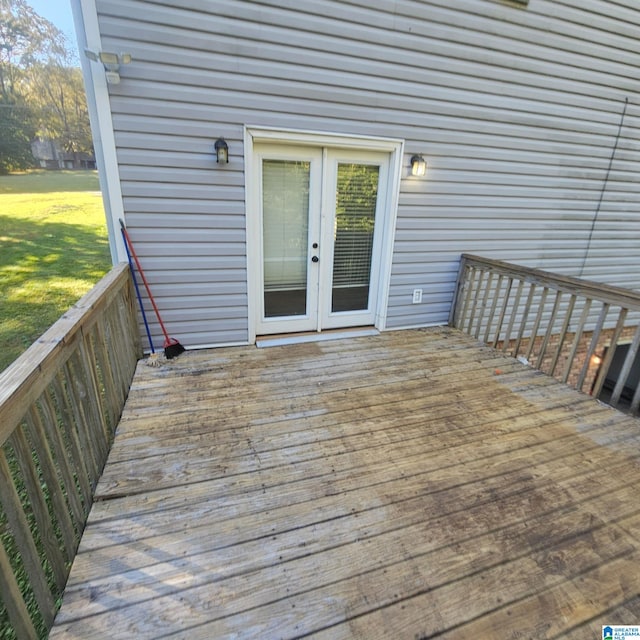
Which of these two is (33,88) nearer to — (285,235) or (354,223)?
(285,235)

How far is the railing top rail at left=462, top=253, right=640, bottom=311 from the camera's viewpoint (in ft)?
8.21

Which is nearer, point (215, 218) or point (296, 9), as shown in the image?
point (296, 9)

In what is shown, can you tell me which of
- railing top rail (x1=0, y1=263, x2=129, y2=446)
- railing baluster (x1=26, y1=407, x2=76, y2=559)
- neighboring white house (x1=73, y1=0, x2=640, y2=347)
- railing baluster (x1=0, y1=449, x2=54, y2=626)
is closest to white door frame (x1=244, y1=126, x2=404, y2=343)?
neighboring white house (x1=73, y1=0, x2=640, y2=347)

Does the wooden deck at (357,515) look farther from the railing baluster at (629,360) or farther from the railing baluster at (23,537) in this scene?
the railing baluster at (629,360)

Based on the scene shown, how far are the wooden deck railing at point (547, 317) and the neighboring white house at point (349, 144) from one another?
36cm

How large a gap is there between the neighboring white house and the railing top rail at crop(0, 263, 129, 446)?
1341 mm

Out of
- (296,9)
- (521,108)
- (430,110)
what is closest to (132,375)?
(296,9)

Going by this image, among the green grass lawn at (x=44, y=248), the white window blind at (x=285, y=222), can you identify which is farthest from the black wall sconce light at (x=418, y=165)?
the green grass lawn at (x=44, y=248)

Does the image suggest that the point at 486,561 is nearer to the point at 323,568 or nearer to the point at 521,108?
the point at 323,568

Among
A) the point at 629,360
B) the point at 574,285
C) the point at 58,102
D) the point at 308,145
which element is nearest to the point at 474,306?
the point at 574,285

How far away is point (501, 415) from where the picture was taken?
2570mm

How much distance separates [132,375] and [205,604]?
1.98 metres

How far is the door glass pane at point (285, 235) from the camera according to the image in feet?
10.9

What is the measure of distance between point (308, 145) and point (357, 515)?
3.03 m
